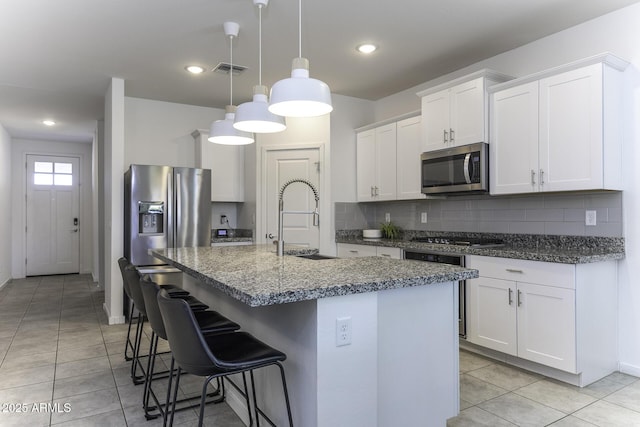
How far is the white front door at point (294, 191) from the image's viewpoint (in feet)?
16.5

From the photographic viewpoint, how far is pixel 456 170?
3695mm

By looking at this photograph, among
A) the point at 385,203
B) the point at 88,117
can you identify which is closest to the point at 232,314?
the point at 385,203

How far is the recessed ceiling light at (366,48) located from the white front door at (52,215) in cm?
701

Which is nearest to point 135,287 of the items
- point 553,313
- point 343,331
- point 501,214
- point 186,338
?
point 186,338

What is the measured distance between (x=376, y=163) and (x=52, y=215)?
22.1ft

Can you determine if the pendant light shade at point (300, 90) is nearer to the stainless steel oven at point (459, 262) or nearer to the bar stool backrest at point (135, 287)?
the bar stool backrest at point (135, 287)

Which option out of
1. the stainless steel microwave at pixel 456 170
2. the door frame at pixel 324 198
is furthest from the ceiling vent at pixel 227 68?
the stainless steel microwave at pixel 456 170

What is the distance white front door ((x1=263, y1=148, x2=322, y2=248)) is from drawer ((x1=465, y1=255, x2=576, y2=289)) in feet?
7.08

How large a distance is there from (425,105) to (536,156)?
1.24 meters

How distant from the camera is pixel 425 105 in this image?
403 cm

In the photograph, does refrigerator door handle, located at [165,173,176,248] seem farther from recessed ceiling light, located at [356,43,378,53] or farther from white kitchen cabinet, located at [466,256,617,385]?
white kitchen cabinet, located at [466,256,617,385]

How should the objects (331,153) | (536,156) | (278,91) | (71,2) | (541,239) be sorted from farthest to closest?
(331,153), (541,239), (536,156), (71,2), (278,91)

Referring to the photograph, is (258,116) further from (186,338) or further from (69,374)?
(69,374)

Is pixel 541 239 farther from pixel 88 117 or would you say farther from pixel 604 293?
pixel 88 117
